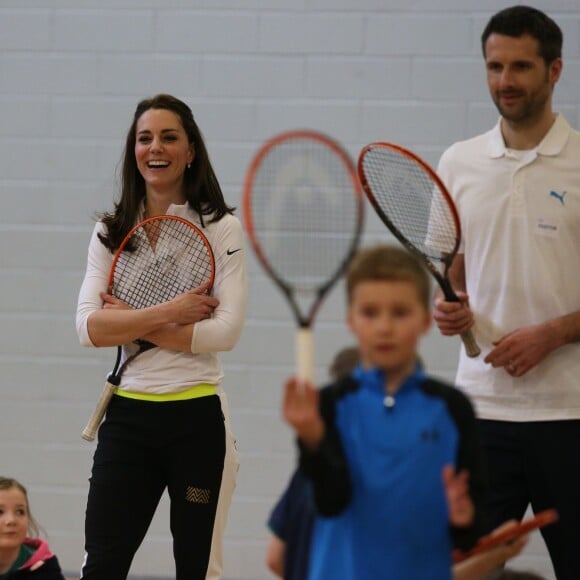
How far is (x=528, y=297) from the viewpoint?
278cm

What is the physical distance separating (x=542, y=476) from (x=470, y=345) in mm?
351

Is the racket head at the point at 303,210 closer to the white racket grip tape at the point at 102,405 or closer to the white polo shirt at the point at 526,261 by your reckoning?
the white polo shirt at the point at 526,261

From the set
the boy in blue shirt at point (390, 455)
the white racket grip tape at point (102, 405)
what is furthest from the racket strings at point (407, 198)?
the boy in blue shirt at point (390, 455)

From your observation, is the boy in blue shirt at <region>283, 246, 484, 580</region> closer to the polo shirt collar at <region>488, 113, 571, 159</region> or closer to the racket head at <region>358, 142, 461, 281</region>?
the racket head at <region>358, 142, 461, 281</region>

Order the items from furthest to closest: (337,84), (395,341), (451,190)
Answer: (337,84) → (451,190) → (395,341)

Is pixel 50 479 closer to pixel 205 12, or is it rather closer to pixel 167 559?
pixel 167 559

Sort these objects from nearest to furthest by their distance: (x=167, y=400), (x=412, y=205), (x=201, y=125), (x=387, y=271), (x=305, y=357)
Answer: (x=305, y=357), (x=387, y=271), (x=412, y=205), (x=167, y=400), (x=201, y=125)

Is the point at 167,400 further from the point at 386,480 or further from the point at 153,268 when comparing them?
the point at 386,480

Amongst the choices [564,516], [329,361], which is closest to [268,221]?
[564,516]

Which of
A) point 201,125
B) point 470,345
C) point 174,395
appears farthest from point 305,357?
point 201,125

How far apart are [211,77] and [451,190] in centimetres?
210

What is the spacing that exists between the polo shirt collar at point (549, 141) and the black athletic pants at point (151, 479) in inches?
40.1

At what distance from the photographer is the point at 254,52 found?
Result: 4.77 m

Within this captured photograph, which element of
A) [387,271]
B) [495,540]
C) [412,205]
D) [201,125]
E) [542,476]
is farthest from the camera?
[201,125]
